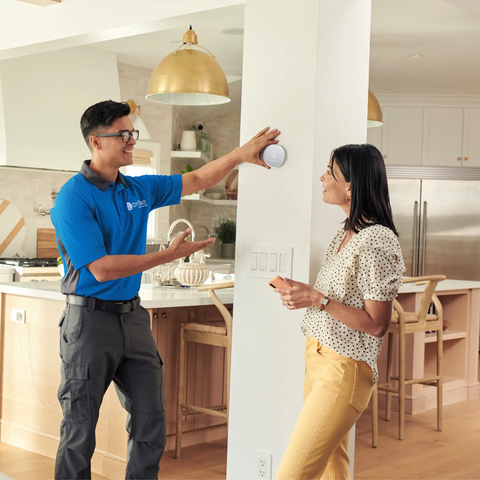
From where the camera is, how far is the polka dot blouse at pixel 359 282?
6.03ft

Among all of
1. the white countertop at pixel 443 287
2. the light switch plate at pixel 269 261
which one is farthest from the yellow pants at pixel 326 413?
the white countertop at pixel 443 287

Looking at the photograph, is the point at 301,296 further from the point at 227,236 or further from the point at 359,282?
the point at 227,236

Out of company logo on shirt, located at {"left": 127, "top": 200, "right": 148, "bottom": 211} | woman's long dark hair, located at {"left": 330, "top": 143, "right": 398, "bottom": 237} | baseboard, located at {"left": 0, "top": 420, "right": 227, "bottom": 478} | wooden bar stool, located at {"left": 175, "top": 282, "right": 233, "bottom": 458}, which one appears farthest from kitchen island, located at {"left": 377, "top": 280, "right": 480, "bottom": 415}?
woman's long dark hair, located at {"left": 330, "top": 143, "right": 398, "bottom": 237}

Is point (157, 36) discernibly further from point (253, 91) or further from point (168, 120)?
point (253, 91)

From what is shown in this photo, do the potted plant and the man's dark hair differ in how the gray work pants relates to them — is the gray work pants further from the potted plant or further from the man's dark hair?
the potted plant

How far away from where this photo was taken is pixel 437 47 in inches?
222

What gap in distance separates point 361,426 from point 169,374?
4.79 ft

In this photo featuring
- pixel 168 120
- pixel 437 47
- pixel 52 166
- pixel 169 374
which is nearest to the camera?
pixel 169 374

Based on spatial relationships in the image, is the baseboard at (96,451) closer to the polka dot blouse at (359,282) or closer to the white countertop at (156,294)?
the white countertop at (156,294)

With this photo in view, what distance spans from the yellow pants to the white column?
49 cm

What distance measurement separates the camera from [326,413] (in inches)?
72.9

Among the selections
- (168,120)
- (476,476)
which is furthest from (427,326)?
(168,120)

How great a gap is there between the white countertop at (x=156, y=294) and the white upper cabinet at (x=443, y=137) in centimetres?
413

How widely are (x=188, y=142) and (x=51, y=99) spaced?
1884 mm
